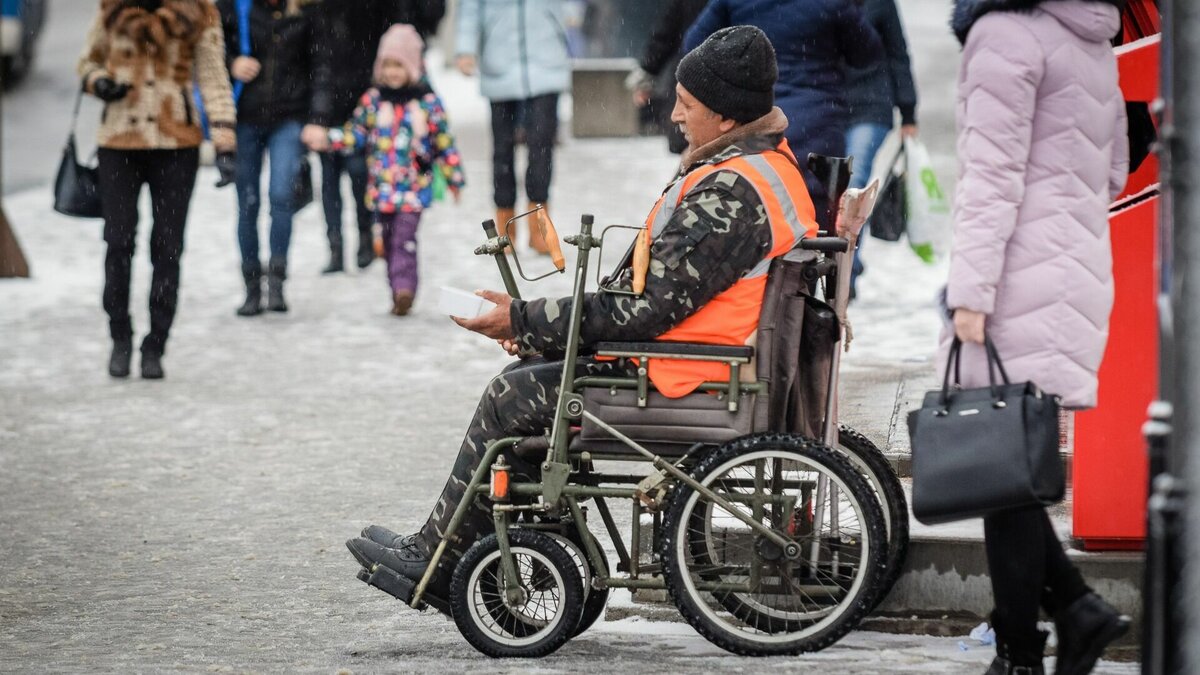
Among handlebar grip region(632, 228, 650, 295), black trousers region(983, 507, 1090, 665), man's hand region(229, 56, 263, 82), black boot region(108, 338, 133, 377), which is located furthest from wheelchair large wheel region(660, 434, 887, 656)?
man's hand region(229, 56, 263, 82)

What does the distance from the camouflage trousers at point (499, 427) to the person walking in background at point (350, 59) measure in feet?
20.6

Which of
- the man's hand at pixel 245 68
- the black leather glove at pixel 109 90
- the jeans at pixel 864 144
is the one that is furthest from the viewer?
the man's hand at pixel 245 68

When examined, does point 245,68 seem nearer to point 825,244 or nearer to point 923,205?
point 923,205

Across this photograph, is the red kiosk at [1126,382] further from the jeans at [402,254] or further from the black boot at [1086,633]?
the jeans at [402,254]

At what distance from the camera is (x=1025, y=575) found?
4309 millimetres

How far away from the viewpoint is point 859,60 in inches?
309

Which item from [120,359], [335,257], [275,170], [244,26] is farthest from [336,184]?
[120,359]

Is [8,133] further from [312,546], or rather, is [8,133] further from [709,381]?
[709,381]

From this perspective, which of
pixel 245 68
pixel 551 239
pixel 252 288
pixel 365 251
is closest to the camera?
pixel 551 239

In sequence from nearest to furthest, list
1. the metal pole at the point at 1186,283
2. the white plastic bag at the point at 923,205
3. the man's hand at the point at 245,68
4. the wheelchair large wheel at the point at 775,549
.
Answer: the metal pole at the point at 1186,283 < the wheelchair large wheel at the point at 775,549 < the white plastic bag at the point at 923,205 < the man's hand at the point at 245,68

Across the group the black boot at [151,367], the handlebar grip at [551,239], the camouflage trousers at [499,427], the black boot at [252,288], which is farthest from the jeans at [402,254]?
the handlebar grip at [551,239]

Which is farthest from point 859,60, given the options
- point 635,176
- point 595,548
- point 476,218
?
point 635,176

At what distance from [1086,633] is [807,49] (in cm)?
389

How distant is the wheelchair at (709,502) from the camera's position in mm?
4645
